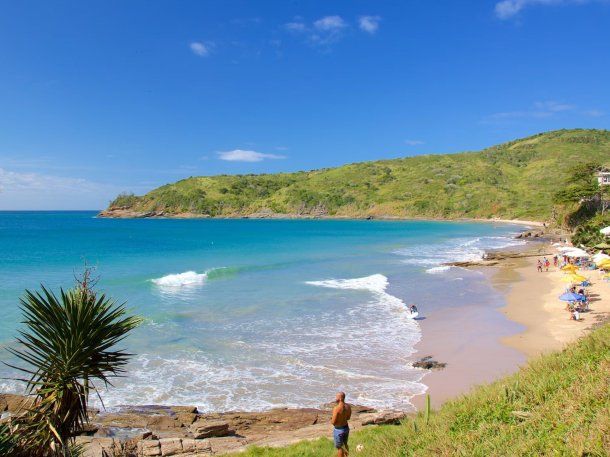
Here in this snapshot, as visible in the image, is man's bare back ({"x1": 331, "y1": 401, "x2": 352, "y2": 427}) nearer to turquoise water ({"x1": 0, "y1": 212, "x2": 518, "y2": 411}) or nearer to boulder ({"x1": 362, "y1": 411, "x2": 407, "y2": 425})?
boulder ({"x1": 362, "y1": 411, "x2": 407, "y2": 425})

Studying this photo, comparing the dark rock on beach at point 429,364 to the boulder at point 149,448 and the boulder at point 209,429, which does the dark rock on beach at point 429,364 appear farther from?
the boulder at point 149,448

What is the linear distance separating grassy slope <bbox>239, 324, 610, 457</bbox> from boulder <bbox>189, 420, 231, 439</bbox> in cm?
400

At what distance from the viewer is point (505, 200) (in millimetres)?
135000

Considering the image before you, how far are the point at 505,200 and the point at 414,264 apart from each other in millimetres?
103224

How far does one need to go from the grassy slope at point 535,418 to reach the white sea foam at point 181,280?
28093 mm

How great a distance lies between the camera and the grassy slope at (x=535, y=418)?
5215mm

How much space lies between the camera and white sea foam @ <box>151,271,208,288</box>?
3466 centimetres

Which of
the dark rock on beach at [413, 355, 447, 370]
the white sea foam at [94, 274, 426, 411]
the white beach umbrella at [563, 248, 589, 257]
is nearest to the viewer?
the white sea foam at [94, 274, 426, 411]

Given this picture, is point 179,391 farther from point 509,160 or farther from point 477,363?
point 509,160

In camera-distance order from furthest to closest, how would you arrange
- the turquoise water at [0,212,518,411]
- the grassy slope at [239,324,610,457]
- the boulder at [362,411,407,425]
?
the turquoise water at [0,212,518,411] → the boulder at [362,411,407,425] → the grassy slope at [239,324,610,457]

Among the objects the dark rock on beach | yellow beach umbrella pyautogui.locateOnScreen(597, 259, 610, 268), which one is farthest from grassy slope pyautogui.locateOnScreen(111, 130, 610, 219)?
the dark rock on beach

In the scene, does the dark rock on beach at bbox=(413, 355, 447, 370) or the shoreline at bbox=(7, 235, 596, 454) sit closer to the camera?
the shoreline at bbox=(7, 235, 596, 454)

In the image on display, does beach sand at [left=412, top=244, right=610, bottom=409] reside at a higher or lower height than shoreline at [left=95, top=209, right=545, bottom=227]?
lower

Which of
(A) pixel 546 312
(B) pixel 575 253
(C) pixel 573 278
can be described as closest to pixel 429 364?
(A) pixel 546 312
